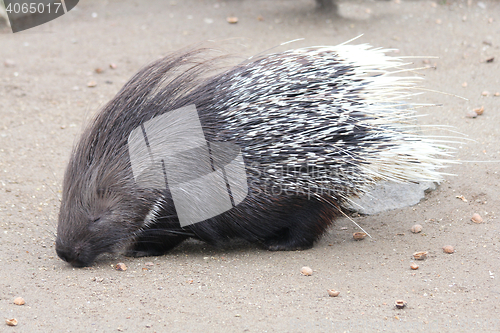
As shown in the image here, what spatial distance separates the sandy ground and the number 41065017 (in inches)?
60.8

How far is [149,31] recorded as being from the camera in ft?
24.6

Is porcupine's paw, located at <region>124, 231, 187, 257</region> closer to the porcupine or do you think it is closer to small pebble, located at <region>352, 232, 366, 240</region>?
the porcupine

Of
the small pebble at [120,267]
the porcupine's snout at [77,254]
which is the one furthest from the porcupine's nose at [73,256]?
the small pebble at [120,267]

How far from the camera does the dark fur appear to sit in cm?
299

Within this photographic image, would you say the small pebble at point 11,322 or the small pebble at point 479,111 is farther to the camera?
the small pebble at point 479,111

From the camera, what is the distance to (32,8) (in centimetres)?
809

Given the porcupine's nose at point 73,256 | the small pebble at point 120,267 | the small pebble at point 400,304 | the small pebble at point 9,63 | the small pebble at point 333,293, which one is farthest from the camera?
the small pebble at point 9,63

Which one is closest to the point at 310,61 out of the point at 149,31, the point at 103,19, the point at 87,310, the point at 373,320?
the point at 373,320

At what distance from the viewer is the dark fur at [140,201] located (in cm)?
299

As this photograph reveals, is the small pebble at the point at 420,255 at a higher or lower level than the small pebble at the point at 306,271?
lower

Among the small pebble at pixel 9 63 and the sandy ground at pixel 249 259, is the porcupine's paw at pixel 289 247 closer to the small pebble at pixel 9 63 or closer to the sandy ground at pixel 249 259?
the sandy ground at pixel 249 259

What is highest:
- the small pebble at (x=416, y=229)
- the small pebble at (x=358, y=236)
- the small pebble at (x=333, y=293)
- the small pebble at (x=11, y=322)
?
the small pebble at (x=11, y=322)

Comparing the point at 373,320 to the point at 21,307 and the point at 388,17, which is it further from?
the point at 388,17

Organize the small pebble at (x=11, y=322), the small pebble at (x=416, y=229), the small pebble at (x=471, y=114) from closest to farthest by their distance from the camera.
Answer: the small pebble at (x=11, y=322), the small pebble at (x=416, y=229), the small pebble at (x=471, y=114)
